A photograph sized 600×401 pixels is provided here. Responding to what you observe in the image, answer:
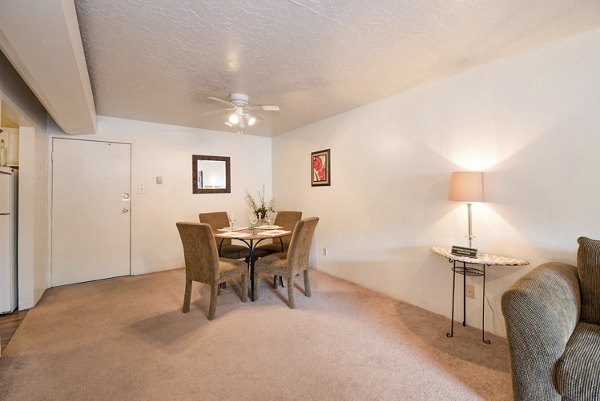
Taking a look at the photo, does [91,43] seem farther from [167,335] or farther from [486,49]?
[486,49]

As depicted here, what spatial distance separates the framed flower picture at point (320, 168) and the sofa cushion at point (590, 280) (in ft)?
8.89

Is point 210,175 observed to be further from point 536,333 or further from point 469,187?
point 536,333

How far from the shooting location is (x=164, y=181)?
4.20 m

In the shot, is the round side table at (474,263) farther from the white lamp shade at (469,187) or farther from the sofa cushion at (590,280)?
the white lamp shade at (469,187)

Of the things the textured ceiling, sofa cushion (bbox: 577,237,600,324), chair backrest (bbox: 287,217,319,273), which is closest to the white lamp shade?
sofa cushion (bbox: 577,237,600,324)

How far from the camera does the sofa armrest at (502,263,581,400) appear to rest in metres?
1.28

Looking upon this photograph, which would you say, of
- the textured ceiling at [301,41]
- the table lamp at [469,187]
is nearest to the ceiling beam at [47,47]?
the textured ceiling at [301,41]

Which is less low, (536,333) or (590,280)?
(590,280)

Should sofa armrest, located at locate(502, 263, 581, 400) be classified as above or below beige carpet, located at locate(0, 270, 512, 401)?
above

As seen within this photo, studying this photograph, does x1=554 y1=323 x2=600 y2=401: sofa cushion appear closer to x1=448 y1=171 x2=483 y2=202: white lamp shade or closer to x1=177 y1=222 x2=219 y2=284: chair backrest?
x1=448 y1=171 x2=483 y2=202: white lamp shade

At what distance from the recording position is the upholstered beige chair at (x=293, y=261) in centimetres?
281

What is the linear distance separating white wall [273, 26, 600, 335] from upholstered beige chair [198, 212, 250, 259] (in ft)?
4.21

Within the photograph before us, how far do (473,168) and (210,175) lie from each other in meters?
3.74

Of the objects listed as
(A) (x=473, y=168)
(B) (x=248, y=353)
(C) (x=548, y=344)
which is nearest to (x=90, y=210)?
(B) (x=248, y=353)
